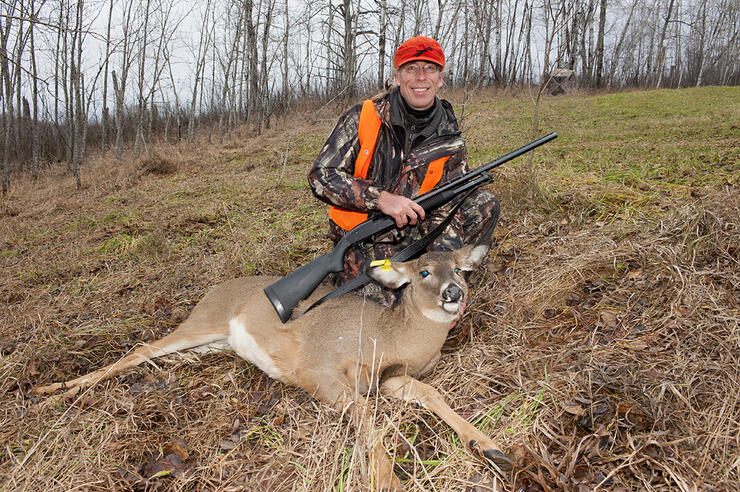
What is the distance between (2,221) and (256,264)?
8.62m

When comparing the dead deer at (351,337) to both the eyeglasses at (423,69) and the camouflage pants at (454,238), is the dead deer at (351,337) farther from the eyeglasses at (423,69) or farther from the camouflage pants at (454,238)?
the eyeglasses at (423,69)

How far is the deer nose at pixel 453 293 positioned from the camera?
2.87m

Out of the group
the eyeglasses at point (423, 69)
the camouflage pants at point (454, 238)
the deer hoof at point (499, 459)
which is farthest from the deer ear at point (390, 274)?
the eyeglasses at point (423, 69)

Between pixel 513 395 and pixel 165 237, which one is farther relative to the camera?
pixel 165 237

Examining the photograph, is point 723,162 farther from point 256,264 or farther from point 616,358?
point 256,264

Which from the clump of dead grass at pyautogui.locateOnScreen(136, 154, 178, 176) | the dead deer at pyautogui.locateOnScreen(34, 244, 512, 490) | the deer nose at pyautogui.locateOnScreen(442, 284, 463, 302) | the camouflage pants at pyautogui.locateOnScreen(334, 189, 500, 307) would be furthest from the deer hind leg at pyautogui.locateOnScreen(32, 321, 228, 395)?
the clump of dead grass at pyautogui.locateOnScreen(136, 154, 178, 176)

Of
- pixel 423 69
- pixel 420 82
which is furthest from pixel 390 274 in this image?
pixel 423 69

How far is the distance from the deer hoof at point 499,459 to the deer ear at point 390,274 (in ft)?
4.06

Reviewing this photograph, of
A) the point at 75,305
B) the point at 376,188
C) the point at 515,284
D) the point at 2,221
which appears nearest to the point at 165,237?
the point at 75,305

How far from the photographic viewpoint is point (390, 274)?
314cm

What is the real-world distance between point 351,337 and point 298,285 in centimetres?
53

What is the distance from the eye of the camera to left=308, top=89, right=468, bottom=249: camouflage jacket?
152 inches

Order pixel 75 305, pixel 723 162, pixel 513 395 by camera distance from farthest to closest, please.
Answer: pixel 723 162
pixel 75 305
pixel 513 395

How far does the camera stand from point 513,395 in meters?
2.62
